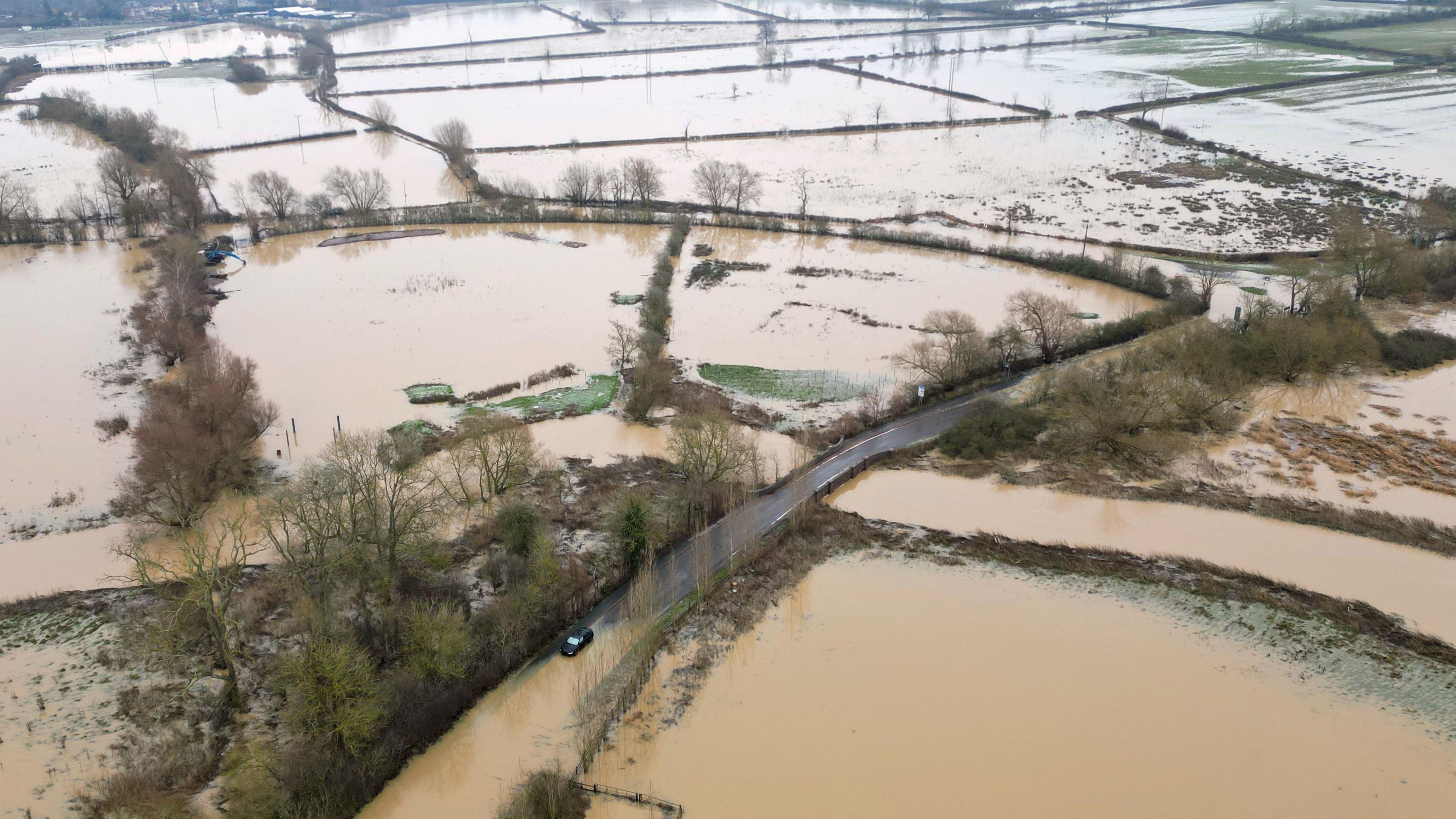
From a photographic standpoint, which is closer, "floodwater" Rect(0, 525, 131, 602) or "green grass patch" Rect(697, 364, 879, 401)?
"floodwater" Rect(0, 525, 131, 602)

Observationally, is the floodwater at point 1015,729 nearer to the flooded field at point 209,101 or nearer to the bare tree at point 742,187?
the bare tree at point 742,187

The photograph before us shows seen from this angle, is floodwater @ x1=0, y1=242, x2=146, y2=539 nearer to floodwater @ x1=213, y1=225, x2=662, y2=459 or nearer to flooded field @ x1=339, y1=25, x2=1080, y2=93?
floodwater @ x1=213, y1=225, x2=662, y2=459

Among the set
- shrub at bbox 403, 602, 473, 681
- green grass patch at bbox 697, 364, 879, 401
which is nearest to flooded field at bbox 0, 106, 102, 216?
green grass patch at bbox 697, 364, 879, 401

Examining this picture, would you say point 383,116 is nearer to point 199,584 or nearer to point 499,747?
point 199,584

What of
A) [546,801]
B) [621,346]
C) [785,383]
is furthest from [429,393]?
[546,801]

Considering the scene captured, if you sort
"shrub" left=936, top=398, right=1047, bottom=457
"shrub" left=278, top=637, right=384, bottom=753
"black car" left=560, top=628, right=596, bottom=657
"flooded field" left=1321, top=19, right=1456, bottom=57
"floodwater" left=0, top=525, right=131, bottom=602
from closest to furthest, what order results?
"shrub" left=278, top=637, right=384, bottom=753
"black car" left=560, top=628, right=596, bottom=657
"floodwater" left=0, top=525, right=131, bottom=602
"shrub" left=936, top=398, right=1047, bottom=457
"flooded field" left=1321, top=19, right=1456, bottom=57
